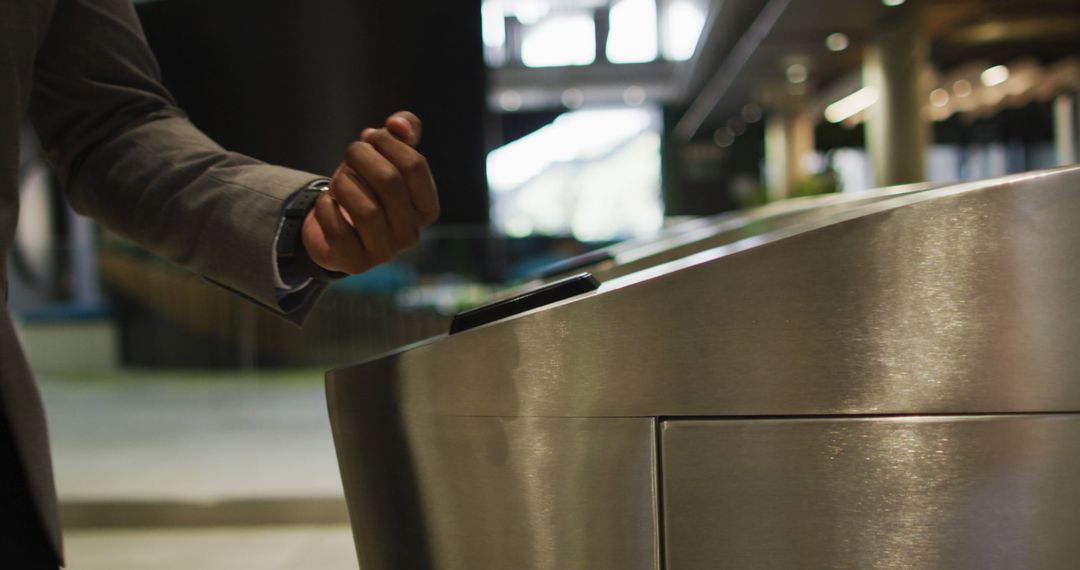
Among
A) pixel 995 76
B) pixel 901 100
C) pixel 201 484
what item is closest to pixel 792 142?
pixel 995 76

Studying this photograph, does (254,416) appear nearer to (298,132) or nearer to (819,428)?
(298,132)

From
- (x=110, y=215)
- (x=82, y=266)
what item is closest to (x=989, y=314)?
(x=110, y=215)

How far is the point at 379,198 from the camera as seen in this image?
0.55 m

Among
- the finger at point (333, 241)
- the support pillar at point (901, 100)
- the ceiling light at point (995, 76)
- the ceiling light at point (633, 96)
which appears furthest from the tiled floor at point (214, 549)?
the ceiling light at point (633, 96)

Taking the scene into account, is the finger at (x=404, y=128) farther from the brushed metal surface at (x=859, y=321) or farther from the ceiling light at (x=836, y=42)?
the ceiling light at (x=836, y=42)

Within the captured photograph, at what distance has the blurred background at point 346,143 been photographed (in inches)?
86.8

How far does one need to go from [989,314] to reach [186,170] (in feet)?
2.04

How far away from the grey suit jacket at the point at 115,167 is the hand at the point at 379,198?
2.5 inches

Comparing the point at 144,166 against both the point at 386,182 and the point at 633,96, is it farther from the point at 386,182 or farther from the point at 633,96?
the point at 633,96

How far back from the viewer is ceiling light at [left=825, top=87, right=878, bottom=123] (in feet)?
38.4

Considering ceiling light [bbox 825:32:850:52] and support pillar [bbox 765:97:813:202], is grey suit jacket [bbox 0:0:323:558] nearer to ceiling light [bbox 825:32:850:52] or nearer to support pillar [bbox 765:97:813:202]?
ceiling light [bbox 825:32:850:52]

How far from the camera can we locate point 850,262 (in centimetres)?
66

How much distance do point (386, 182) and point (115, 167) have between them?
0.91 feet

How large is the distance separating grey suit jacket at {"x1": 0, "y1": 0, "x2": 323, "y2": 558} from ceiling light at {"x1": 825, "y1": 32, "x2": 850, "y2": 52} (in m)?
7.96
